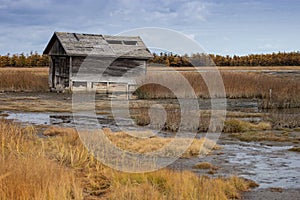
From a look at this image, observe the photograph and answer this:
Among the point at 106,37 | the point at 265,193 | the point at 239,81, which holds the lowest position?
the point at 265,193

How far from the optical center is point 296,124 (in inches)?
712

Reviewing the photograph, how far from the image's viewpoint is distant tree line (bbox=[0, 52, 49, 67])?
8278cm

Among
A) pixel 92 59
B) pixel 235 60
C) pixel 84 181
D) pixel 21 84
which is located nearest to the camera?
pixel 84 181

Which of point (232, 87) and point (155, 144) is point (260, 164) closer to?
point (155, 144)

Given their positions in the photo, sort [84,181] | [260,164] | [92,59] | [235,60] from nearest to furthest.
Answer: [84,181]
[260,164]
[92,59]
[235,60]

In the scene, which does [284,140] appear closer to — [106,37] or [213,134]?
[213,134]

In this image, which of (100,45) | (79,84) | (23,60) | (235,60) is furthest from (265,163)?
(235,60)

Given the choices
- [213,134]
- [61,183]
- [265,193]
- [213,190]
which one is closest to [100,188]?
[61,183]

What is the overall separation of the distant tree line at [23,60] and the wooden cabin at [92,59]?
169ft

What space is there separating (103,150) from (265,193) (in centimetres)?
454

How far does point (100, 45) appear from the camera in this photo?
3250cm

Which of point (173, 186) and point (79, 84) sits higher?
point (79, 84)

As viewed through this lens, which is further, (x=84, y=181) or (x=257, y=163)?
(x=257, y=163)

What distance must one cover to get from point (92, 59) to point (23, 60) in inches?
2188
